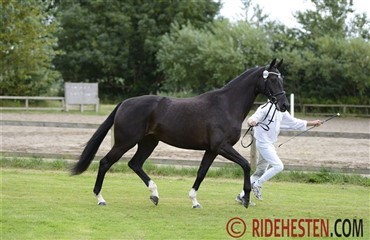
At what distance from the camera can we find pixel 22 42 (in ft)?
126

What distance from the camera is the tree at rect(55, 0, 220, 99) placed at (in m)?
57.3

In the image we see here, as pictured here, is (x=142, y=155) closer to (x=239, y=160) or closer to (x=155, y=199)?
(x=155, y=199)

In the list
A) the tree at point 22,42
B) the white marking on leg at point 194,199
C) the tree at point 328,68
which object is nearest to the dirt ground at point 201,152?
the white marking on leg at point 194,199

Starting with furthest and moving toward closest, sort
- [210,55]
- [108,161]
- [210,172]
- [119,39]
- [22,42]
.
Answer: [119,39] < [210,55] < [22,42] < [210,172] < [108,161]

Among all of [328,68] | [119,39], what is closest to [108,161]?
[328,68]

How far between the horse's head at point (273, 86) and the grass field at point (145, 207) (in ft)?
4.77

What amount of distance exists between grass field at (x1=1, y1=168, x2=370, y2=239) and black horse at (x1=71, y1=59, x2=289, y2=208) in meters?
0.45

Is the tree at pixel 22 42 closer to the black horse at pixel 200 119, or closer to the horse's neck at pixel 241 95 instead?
the black horse at pixel 200 119

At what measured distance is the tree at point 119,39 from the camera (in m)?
57.3

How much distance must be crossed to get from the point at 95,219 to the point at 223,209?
1.86 metres

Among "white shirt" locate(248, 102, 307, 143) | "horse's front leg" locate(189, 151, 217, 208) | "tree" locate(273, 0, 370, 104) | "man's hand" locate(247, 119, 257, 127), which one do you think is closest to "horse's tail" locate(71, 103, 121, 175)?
"horse's front leg" locate(189, 151, 217, 208)

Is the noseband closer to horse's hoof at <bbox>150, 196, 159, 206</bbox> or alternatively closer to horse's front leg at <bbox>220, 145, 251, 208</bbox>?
horse's front leg at <bbox>220, 145, 251, 208</bbox>

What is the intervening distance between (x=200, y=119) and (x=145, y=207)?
142cm

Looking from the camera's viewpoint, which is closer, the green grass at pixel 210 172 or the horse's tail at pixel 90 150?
the horse's tail at pixel 90 150
